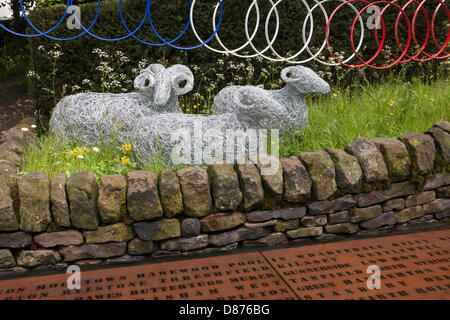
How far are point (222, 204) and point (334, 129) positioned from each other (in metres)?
1.79

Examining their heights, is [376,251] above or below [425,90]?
below

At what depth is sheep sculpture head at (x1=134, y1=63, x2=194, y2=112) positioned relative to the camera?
14.7 ft

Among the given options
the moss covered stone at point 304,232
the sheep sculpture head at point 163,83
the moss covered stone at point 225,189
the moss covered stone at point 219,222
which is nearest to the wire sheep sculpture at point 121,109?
the sheep sculpture head at point 163,83

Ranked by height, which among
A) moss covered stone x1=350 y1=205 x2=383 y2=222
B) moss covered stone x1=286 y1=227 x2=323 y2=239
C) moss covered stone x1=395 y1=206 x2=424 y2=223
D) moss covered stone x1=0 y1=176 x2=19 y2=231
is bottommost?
moss covered stone x1=286 y1=227 x2=323 y2=239

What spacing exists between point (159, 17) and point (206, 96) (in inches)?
52.5

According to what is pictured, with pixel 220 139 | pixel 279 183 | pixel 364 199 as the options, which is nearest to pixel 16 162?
pixel 220 139

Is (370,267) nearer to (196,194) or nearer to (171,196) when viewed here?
(196,194)

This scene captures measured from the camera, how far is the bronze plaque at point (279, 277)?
2.85 metres

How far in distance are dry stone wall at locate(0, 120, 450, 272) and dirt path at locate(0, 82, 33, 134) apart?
3.64m

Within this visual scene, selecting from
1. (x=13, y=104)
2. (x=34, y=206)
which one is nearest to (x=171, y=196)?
(x=34, y=206)

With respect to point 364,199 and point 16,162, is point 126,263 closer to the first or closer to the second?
point 16,162

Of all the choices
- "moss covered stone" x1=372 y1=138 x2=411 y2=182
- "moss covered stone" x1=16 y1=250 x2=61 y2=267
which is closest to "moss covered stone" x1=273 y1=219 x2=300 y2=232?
"moss covered stone" x1=372 y1=138 x2=411 y2=182

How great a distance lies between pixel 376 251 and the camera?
3453 millimetres

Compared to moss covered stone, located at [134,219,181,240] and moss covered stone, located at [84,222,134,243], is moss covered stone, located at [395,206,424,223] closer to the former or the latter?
moss covered stone, located at [134,219,181,240]
